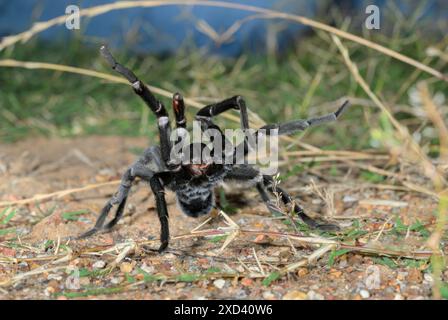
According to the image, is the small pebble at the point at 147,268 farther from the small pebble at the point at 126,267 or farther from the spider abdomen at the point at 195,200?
the spider abdomen at the point at 195,200

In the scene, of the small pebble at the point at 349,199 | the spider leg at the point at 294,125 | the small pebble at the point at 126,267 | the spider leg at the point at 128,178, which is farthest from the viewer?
the small pebble at the point at 349,199

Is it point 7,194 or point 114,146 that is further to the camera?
point 114,146

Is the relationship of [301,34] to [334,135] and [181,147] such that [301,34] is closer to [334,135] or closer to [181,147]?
[334,135]

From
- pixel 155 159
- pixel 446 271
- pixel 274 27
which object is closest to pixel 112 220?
pixel 155 159

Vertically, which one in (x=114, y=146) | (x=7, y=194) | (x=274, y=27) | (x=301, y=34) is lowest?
(x=7, y=194)

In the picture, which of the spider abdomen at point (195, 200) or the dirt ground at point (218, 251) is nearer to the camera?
the dirt ground at point (218, 251)

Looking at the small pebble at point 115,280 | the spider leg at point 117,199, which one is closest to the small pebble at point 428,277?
the small pebble at point 115,280

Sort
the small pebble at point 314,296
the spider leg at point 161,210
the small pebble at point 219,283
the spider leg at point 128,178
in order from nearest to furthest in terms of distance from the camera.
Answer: the small pebble at point 314,296, the small pebble at point 219,283, the spider leg at point 161,210, the spider leg at point 128,178

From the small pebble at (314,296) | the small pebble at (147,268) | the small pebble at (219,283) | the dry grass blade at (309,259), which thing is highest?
the dry grass blade at (309,259)
